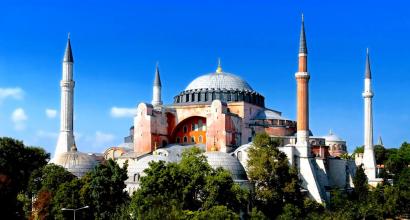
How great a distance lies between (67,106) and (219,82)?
10028 millimetres

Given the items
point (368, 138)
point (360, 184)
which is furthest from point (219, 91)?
point (368, 138)

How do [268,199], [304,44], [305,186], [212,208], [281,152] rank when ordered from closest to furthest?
[212,208]
[268,199]
[281,152]
[305,186]
[304,44]

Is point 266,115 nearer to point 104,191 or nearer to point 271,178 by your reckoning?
point 271,178

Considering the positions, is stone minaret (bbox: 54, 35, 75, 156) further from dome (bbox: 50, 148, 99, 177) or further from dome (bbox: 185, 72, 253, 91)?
dome (bbox: 185, 72, 253, 91)

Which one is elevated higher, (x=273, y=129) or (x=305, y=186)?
(x=273, y=129)

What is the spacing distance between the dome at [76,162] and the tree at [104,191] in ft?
15.3

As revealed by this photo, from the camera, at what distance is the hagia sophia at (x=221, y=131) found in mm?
35531

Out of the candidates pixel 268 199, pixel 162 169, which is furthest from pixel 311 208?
pixel 162 169

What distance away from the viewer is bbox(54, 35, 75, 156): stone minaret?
37656 millimetres

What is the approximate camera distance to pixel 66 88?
1515 inches

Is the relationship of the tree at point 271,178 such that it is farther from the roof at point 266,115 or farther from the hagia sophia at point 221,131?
the roof at point 266,115

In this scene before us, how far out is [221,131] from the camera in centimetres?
3762

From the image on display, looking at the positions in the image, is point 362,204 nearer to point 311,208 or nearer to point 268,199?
point 311,208

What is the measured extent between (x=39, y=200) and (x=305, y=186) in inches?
594
